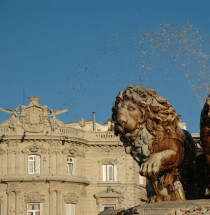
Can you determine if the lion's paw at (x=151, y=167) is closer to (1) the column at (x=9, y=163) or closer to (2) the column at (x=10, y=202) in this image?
(2) the column at (x=10, y=202)

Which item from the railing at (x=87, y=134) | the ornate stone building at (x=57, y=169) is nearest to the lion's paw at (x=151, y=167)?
the ornate stone building at (x=57, y=169)

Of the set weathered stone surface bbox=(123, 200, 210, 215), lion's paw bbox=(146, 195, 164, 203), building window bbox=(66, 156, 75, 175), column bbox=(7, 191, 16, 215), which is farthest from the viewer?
building window bbox=(66, 156, 75, 175)

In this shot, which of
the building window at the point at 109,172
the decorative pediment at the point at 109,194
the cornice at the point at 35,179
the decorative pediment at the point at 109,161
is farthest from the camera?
the building window at the point at 109,172

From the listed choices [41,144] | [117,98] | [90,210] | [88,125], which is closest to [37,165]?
[41,144]

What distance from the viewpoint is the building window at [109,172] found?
55344mm

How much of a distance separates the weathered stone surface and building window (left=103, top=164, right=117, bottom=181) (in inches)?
1880

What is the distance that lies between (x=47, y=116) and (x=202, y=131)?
4655 centimetres

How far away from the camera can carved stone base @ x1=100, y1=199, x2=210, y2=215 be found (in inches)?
271

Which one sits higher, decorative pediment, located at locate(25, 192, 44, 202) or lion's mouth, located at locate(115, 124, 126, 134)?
decorative pediment, located at locate(25, 192, 44, 202)

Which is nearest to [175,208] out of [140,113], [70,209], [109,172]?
[140,113]

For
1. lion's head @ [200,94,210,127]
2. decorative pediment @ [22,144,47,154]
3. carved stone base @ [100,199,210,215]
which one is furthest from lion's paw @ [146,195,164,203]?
decorative pediment @ [22,144,47,154]

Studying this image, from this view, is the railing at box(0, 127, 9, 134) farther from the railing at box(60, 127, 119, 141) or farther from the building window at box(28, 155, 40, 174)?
the railing at box(60, 127, 119, 141)

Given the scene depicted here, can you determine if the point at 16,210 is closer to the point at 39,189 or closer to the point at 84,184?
the point at 39,189

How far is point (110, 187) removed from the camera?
54906 millimetres
